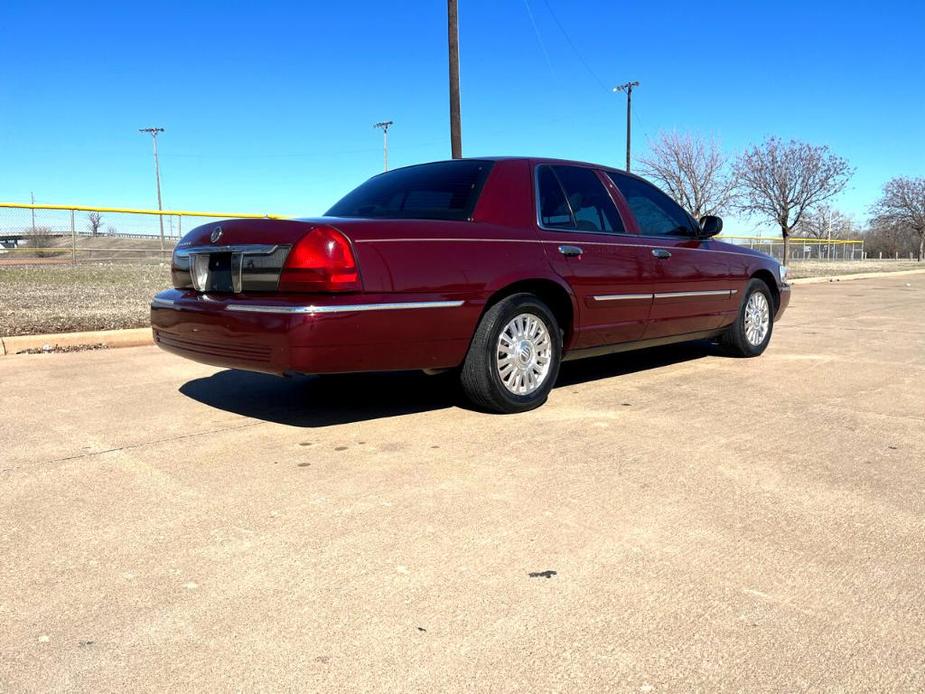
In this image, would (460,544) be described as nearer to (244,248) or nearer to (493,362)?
(493,362)

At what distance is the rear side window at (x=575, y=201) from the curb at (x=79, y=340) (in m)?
4.50

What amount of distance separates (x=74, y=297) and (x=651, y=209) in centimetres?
865

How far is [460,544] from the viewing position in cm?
264

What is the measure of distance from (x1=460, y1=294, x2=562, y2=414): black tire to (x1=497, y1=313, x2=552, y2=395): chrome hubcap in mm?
33

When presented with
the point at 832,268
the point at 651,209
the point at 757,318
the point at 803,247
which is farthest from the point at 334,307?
the point at 803,247

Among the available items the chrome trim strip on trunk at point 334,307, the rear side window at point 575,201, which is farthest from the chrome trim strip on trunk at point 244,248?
the rear side window at point 575,201

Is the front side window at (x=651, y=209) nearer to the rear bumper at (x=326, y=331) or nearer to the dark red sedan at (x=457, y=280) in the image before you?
the dark red sedan at (x=457, y=280)

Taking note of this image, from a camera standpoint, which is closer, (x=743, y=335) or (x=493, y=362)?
(x=493, y=362)

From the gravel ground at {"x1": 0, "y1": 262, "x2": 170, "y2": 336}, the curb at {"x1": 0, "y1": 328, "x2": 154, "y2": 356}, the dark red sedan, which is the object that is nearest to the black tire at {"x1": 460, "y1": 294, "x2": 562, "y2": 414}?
the dark red sedan

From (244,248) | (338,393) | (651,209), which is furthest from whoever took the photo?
(651,209)

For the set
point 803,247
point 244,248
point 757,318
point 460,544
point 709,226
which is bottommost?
point 460,544

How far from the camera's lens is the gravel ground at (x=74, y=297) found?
796 centimetres

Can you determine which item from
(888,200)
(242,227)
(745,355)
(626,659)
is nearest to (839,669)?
(626,659)

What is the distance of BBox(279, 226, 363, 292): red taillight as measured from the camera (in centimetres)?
367
